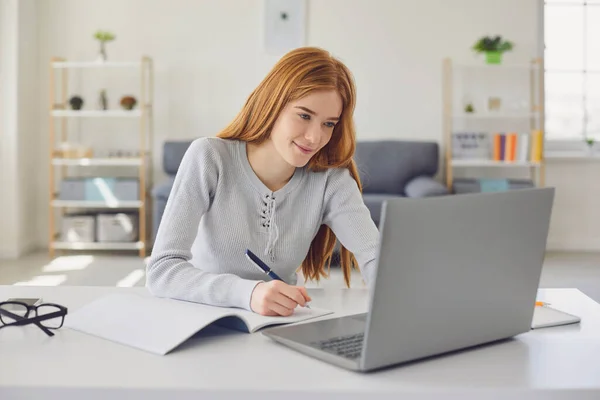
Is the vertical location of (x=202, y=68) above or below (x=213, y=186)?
above

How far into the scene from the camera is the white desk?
3.12 ft

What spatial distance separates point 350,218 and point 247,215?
8.9 inches

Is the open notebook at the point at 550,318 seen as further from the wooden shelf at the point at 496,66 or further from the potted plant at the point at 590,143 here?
the potted plant at the point at 590,143

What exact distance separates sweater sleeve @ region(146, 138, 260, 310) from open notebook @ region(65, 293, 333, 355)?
29mm

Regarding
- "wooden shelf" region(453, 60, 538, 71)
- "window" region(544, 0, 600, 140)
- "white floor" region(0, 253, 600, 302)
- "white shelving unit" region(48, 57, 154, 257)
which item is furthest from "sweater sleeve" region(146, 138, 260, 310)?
"window" region(544, 0, 600, 140)

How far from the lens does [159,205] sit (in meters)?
5.00

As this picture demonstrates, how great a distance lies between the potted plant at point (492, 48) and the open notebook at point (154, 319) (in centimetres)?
437

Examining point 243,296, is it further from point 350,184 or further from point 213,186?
point 350,184

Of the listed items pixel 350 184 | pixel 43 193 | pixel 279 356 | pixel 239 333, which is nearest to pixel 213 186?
pixel 350 184

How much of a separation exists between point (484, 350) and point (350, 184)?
690mm

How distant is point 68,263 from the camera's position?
5.07 meters

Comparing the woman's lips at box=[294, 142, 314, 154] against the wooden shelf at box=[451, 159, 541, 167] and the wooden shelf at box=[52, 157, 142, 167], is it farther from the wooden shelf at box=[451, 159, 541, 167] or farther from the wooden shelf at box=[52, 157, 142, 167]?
the wooden shelf at box=[451, 159, 541, 167]

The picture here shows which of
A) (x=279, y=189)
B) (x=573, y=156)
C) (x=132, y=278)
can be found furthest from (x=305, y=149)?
(x=573, y=156)

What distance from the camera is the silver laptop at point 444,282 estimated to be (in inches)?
38.9
